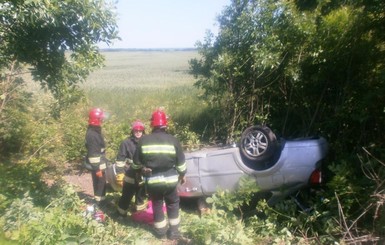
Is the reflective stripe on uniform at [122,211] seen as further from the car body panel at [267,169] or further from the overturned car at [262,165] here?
the car body panel at [267,169]

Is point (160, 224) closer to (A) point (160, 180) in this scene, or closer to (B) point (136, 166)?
(A) point (160, 180)

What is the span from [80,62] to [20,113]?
A: 4336mm

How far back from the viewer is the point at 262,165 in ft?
17.9

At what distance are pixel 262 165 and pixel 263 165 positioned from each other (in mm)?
15

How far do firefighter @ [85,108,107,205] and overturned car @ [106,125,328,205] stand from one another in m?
1.43

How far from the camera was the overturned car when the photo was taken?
515cm

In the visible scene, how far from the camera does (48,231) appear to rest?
3283mm

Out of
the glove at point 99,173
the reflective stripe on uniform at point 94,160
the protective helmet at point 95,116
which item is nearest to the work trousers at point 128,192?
the glove at point 99,173

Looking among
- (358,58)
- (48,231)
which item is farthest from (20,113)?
(358,58)

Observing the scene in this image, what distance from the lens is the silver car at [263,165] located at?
5152 millimetres

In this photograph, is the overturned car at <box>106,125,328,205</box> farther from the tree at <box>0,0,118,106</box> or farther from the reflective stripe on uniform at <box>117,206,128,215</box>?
the tree at <box>0,0,118,106</box>

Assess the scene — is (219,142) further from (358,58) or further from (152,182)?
(152,182)

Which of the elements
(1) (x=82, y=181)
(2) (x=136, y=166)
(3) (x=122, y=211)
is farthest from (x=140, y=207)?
(1) (x=82, y=181)

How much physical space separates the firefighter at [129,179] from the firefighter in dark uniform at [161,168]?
550 mm
